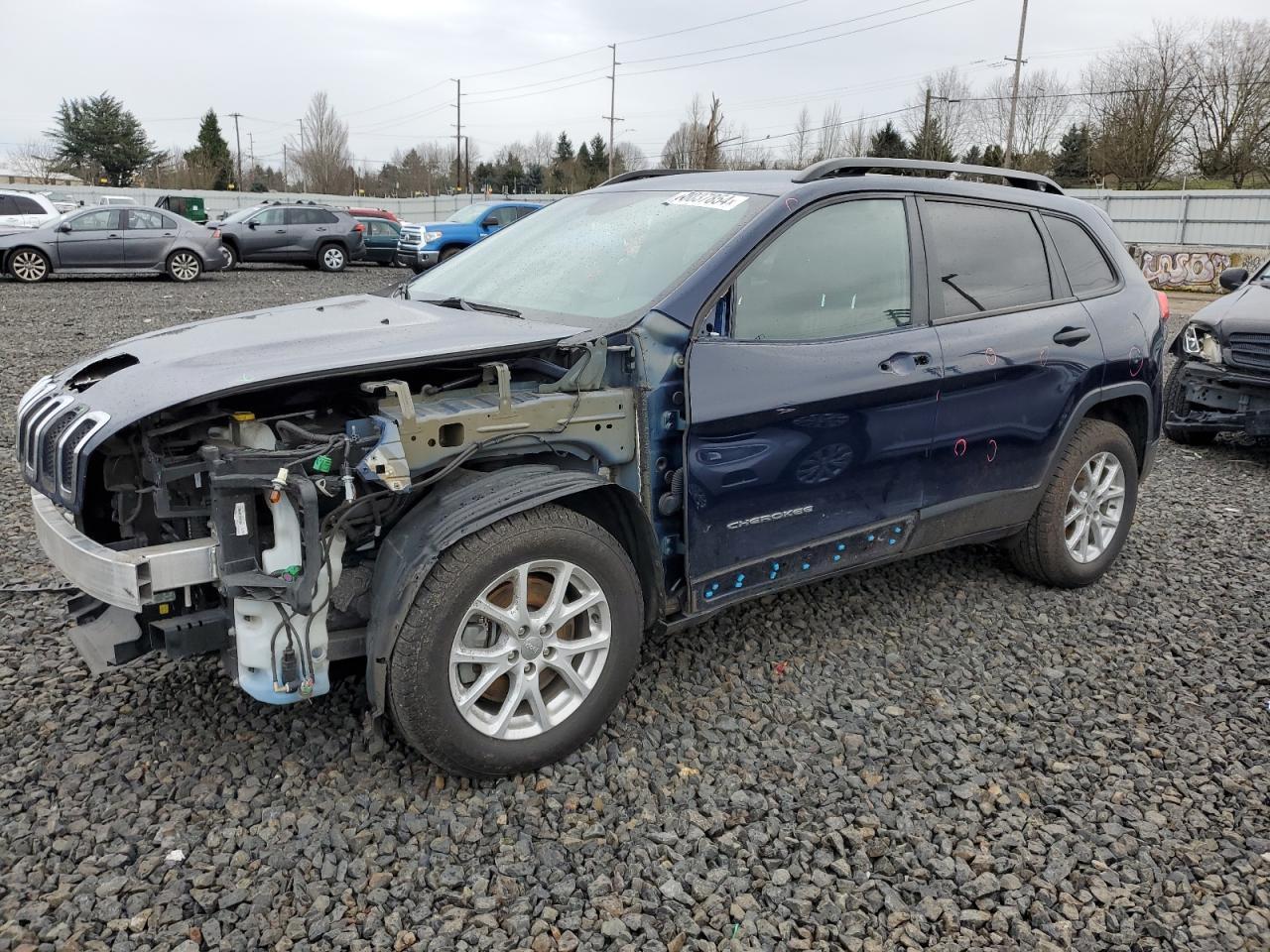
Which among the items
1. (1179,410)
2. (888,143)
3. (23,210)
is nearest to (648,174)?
(1179,410)

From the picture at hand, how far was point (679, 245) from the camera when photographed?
3.57 meters

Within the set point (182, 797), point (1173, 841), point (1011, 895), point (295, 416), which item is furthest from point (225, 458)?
point (1173, 841)

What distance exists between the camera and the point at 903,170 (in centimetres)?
408

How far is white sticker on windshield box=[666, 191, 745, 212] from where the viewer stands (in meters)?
3.69

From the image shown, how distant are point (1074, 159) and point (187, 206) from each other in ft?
136

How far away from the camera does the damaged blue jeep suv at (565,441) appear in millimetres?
2719

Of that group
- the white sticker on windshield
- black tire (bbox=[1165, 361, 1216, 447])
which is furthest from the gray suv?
the white sticker on windshield

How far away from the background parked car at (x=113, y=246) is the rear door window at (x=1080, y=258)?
59.9ft

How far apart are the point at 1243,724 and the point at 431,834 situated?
9.41ft

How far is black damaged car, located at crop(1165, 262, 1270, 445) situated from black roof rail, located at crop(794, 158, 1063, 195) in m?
3.63

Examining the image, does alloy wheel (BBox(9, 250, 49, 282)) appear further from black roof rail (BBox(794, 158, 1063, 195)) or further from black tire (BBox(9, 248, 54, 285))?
black roof rail (BBox(794, 158, 1063, 195))

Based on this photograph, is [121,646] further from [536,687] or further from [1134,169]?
[1134,169]

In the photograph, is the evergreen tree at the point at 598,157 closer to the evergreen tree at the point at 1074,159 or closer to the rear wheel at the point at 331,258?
the evergreen tree at the point at 1074,159

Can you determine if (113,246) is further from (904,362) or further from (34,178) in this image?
(34,178)
